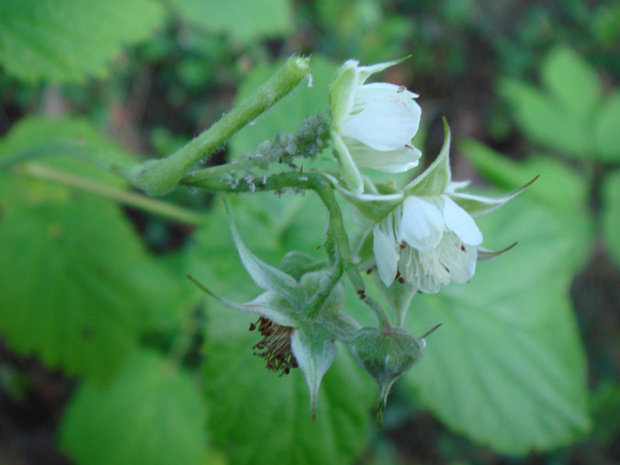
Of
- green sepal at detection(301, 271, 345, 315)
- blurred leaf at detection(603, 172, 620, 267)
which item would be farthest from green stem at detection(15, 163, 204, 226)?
blurred leaf at detection(603, 172, 620, 267)

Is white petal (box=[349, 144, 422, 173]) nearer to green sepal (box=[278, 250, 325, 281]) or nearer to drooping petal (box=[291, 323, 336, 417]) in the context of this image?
green sepal (box=[278, 250, 325, 281])

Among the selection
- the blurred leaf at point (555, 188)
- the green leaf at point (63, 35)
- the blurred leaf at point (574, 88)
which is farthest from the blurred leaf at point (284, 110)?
the blurred leaf at point (574, 88)

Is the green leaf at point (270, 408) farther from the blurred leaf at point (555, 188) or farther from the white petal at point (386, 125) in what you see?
the blurred leaf at point (555, 188)

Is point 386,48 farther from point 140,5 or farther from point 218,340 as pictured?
Result: point 218,340

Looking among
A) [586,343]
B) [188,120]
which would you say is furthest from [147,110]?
[586,343]

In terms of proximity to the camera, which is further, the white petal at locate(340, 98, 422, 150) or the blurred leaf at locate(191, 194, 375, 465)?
the blurred leaf at locate(191, 194, 375, 465)

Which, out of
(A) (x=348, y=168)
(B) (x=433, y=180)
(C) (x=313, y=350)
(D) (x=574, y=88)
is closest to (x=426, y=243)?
(B) (x=433, y=180)
